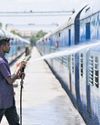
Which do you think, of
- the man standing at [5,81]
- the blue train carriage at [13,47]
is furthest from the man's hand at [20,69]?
the blue train carriage at [13,47]

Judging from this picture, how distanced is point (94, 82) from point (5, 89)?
1629 mm

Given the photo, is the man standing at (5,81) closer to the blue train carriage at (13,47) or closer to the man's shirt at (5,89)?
the man's shirt at (5,89)

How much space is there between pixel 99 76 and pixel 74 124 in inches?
159

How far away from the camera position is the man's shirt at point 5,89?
881 centimetres

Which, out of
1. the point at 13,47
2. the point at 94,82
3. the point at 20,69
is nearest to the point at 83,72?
the point at 94,82

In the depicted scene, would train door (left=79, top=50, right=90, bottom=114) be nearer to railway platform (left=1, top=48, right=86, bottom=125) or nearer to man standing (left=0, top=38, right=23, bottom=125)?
railway platform (left=1, top=48, right=86, bottom=125)

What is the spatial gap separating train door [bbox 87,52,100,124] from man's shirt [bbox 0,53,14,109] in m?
1.34

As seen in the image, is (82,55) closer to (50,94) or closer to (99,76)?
(99,76)

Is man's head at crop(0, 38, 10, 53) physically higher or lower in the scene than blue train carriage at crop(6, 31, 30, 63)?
higher

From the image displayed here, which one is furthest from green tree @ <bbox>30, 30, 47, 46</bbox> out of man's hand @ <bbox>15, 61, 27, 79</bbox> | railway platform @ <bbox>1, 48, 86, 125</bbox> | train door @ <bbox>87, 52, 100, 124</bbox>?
man's hand @ <bbox>15, 61, 27, 79</bbox>

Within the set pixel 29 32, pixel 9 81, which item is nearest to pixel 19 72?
pixel 9 81

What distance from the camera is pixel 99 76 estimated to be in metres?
9.34

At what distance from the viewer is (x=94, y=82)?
9.90m

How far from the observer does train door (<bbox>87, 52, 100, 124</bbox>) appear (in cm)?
953
